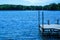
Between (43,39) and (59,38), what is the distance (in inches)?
44.7

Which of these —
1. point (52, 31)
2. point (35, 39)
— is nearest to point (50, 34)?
point (52, 31)

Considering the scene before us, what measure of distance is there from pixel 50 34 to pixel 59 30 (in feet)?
2.60

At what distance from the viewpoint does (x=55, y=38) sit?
11.9 meters

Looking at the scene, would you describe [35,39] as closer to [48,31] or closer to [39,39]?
[39,39]

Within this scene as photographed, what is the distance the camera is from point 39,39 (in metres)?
12.1

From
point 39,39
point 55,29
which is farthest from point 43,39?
point 55,29

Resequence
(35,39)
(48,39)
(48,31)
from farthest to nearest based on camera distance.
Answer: (48,31) → (35,39) → (48,39)

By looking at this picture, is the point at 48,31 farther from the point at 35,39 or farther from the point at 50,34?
the point at 35,39

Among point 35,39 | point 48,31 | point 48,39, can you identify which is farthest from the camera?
point 48,31

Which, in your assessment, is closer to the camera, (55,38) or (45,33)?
(55,38)

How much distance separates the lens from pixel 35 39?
1209cm

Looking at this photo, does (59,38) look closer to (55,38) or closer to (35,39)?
(55,38)

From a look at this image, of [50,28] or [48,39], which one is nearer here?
[48,39]

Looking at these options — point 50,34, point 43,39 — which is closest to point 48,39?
point 43,39
